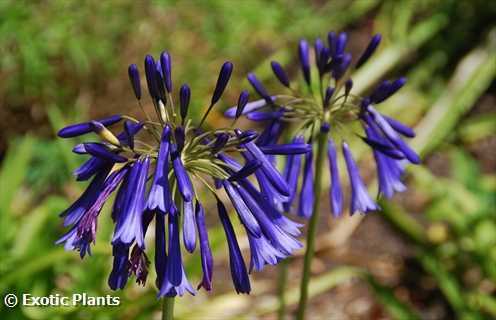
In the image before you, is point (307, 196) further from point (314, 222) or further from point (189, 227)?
point (189, 227)

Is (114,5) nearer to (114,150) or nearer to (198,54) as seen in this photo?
(198,54)

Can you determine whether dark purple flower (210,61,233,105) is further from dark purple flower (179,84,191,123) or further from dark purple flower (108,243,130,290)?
dark purple flower (108,243,130,290)

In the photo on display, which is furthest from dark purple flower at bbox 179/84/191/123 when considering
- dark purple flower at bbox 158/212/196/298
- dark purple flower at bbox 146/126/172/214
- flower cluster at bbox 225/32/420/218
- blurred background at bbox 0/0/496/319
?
blurred background at bbox 0/0/496/319

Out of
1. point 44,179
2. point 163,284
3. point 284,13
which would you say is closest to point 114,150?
point 163,284

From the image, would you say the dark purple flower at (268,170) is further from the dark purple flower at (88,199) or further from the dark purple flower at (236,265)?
the dark purple flower at (88,199)

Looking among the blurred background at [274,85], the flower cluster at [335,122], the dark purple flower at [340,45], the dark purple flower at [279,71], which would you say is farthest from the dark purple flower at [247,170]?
the blurred background at [274,85]

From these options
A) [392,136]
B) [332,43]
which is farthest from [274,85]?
[392,136]

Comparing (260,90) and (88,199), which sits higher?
(260,90)

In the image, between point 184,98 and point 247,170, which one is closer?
point 247,170
